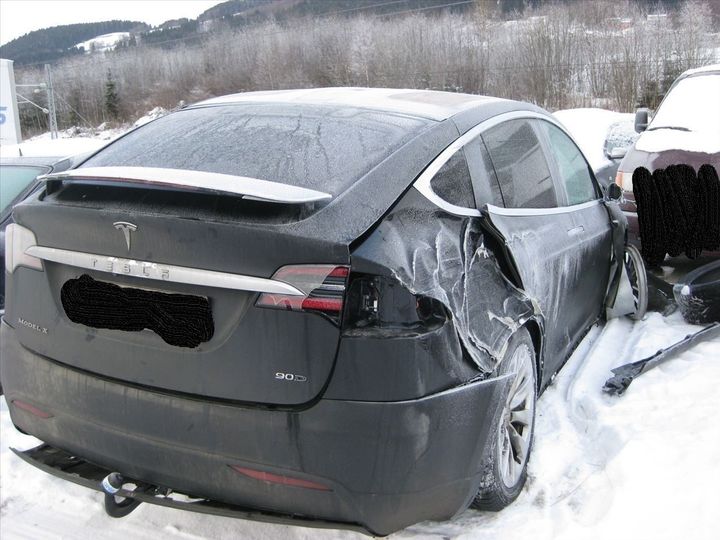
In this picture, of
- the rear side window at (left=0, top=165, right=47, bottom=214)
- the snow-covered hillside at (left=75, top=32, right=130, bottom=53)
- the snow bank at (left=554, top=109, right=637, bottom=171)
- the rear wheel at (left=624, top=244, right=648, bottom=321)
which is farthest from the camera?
the snow-covered hillside at (left=75, top=32, right=130, bottom=53)

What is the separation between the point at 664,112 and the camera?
280 inches

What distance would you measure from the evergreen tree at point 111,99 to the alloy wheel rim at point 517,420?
179ft

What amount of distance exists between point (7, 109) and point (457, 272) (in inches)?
765

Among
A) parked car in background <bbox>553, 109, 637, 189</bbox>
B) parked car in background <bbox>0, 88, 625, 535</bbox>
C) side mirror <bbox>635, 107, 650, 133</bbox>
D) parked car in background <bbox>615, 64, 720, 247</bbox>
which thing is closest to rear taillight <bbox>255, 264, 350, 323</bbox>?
parked car in background <bbox>0, 88, 625, 535</bbox>

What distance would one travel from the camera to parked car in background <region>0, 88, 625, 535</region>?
6.64ft

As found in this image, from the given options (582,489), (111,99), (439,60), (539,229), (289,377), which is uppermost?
(439,60)

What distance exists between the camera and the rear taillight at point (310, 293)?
201 centimetres

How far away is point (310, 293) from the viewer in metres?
2.02

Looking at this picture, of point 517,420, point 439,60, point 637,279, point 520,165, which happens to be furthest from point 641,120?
point 439,60

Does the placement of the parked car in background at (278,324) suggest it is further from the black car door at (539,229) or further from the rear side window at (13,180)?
the rear side window at (13,180)

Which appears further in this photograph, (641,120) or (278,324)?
(641,120)

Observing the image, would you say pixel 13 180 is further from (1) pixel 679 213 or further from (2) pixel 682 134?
(2) pixel 682 134

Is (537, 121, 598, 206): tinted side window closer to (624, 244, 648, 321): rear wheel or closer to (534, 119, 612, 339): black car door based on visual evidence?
(534, 119, 612, 339): black car door

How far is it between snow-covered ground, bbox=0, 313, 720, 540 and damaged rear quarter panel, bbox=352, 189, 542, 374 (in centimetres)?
76
